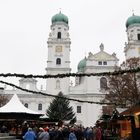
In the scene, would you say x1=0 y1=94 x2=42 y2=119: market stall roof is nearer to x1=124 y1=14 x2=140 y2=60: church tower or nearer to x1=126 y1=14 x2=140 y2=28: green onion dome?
x1=124 y1=14 x2=140 y2=60: church tower

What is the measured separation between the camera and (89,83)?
5872 centimetres

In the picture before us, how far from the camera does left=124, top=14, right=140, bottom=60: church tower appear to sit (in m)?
59.0

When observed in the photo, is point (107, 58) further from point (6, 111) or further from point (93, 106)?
point (6, 111)

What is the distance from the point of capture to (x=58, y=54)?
59.5 meters

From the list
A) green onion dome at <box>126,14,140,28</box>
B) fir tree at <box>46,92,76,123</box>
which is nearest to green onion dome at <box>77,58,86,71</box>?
green onion dome at <box>126,14,140,28</box>

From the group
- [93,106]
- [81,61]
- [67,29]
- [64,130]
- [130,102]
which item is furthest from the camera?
[81,61]

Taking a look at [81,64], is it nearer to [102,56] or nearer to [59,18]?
[102,56]

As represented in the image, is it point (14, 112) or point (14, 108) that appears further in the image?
point (14, 108)

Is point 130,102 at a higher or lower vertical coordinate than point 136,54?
lower

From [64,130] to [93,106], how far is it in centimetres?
3729

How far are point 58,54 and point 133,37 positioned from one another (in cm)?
1410

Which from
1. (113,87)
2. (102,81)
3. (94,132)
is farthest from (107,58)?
(94,132)

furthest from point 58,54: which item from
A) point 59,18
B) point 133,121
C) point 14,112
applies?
point 133,121

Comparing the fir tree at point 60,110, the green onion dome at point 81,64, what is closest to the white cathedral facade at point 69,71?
the fir tree at point 60,110
